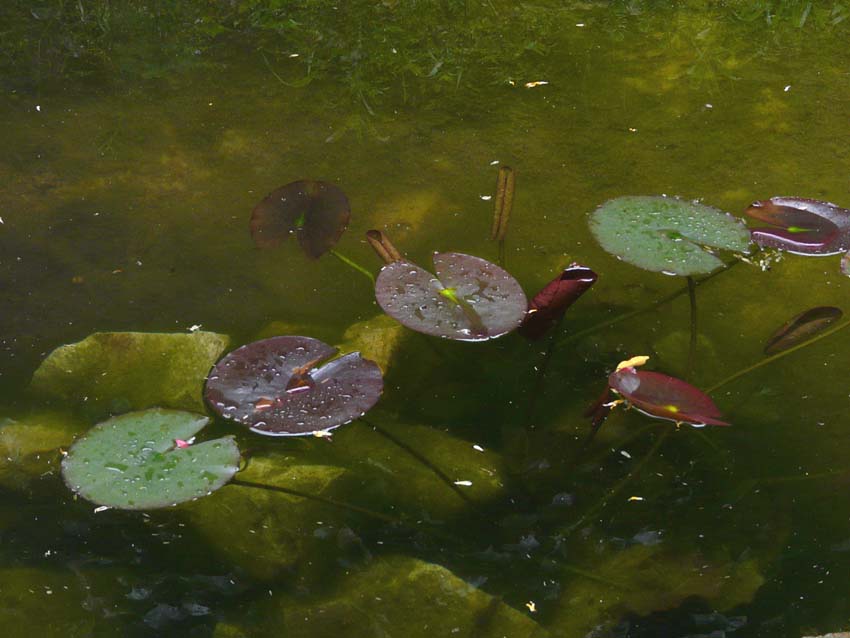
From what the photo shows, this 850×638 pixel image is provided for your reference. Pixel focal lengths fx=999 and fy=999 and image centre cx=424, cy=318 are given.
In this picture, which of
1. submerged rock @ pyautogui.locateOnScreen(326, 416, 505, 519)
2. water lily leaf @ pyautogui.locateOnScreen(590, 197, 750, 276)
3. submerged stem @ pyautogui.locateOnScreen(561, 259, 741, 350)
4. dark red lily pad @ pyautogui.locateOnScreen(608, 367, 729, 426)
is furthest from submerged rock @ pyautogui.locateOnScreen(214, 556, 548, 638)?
water lily leaf @ pyautogui.locateOnScreen(590, 197, 750, 276)

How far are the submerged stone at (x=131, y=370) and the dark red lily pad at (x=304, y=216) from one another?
25cm

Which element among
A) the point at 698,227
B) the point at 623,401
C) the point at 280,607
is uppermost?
the point at 698,227

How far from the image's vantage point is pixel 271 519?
148cm

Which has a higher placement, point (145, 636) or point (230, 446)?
point (230, 446)

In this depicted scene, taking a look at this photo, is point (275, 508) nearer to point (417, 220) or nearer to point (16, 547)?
point (16, 547)

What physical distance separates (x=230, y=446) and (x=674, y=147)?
1307mm

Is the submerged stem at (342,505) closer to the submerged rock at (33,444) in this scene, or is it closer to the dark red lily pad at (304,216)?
the submerged rock at (33,444)

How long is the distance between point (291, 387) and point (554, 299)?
0.44m

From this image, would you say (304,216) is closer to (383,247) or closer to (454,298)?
(383,247)

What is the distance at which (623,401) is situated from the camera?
1.55 m

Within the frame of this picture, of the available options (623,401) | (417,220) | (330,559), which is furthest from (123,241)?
(623,401)

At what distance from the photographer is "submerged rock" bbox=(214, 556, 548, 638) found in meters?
1.34

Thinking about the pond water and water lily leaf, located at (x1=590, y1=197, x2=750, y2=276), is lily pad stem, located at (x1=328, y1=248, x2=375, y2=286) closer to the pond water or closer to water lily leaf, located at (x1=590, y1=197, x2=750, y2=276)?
the pond water

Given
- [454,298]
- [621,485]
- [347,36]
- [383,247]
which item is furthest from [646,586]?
[347,36]
